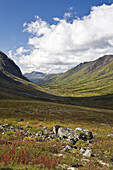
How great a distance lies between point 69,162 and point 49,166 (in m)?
2.00

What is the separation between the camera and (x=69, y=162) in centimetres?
977

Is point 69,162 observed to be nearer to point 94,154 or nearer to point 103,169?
point 103,169

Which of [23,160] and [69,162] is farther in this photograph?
[69,162]

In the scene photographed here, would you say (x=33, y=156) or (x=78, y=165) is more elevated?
(x=33, y=156)

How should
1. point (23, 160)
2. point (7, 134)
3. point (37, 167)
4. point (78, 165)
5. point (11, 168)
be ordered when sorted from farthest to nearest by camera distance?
point (7, 134), point (78, 165), point (23, 160), point (37, 167), point (11, 168)

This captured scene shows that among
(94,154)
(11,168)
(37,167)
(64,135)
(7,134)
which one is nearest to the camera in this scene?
(11,168)

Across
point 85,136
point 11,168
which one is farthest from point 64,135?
point 11,168

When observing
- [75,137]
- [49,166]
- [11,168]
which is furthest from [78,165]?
[75,137]

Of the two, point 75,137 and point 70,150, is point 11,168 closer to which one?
point 70,150

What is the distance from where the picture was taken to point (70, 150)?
12812 millimetres

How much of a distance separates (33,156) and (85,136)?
380 inches

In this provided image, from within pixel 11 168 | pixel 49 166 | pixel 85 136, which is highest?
pixel 11 168

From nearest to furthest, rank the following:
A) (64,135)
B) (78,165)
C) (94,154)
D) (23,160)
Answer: (23,160) → (78,165) → (94,154) → (64,135)

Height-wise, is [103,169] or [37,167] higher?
[37,167]
